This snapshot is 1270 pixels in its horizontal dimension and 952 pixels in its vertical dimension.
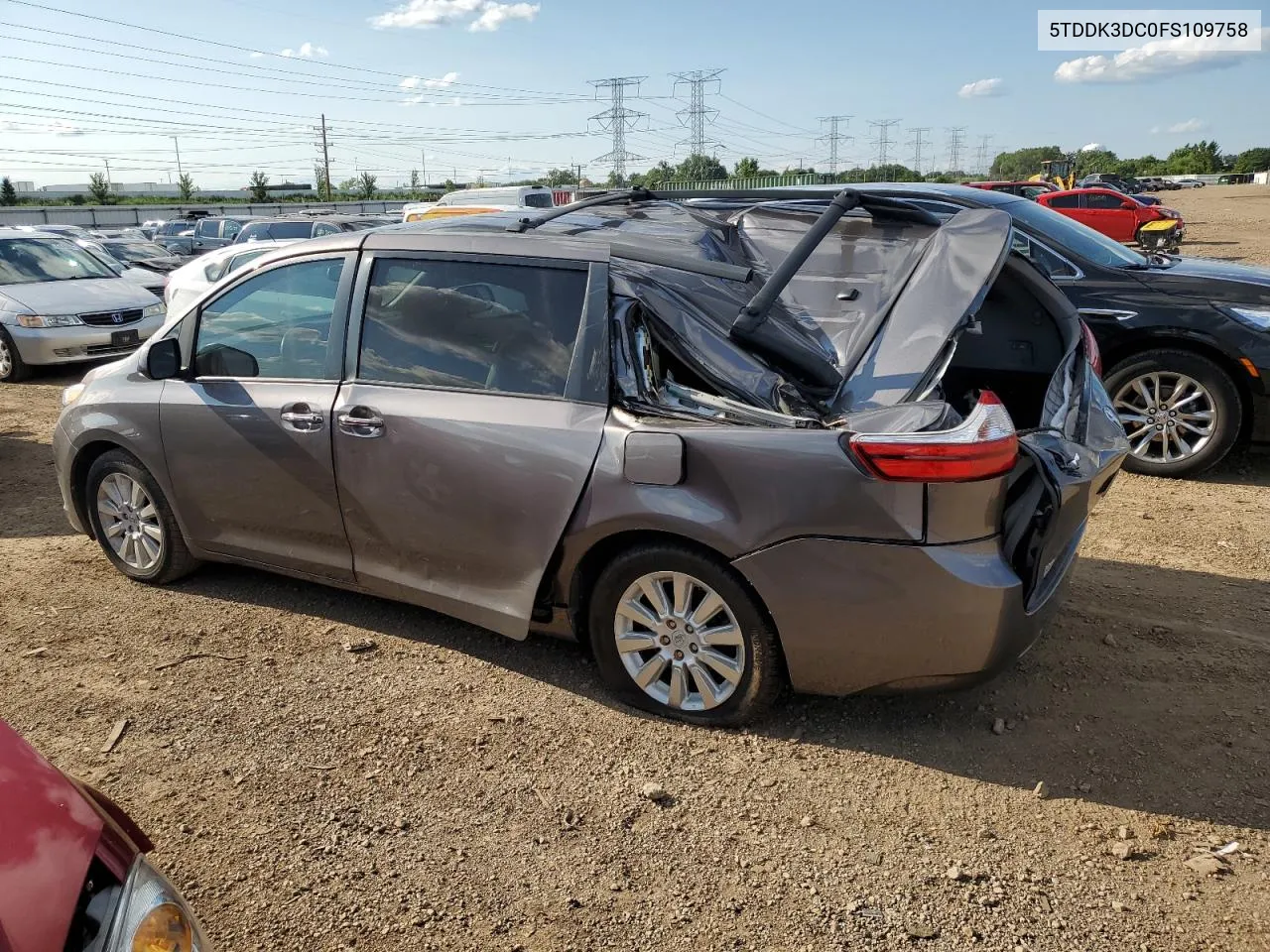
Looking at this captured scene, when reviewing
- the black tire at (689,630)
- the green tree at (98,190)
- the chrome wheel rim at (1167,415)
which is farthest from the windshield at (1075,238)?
the green tree at (98,190)

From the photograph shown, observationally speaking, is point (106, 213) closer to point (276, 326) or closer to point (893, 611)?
point (276, 326)

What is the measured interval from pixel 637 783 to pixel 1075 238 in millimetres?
5434

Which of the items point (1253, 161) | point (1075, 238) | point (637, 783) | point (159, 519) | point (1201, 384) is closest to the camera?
point (637, 783)

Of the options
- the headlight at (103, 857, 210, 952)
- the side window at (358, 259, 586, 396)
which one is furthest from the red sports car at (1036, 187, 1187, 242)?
the headlight at (103, 857, 210, 952)

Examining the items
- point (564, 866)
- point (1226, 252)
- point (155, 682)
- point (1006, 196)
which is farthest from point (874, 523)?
point (1226, 252)

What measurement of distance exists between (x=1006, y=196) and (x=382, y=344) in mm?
5131

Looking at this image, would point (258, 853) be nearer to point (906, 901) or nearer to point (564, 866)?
point (564, 866)

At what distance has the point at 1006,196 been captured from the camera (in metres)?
7.02

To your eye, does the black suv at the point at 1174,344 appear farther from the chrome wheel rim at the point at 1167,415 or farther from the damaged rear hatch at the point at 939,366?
the damaged rear hatch at the point at 939,366

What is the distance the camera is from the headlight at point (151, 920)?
5.36 ft

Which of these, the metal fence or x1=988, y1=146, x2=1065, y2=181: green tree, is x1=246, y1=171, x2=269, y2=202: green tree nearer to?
the metal fence

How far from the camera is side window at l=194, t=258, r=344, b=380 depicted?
4.00m

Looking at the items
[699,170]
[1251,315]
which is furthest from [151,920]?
[699,170]

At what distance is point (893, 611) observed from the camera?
117 inches
